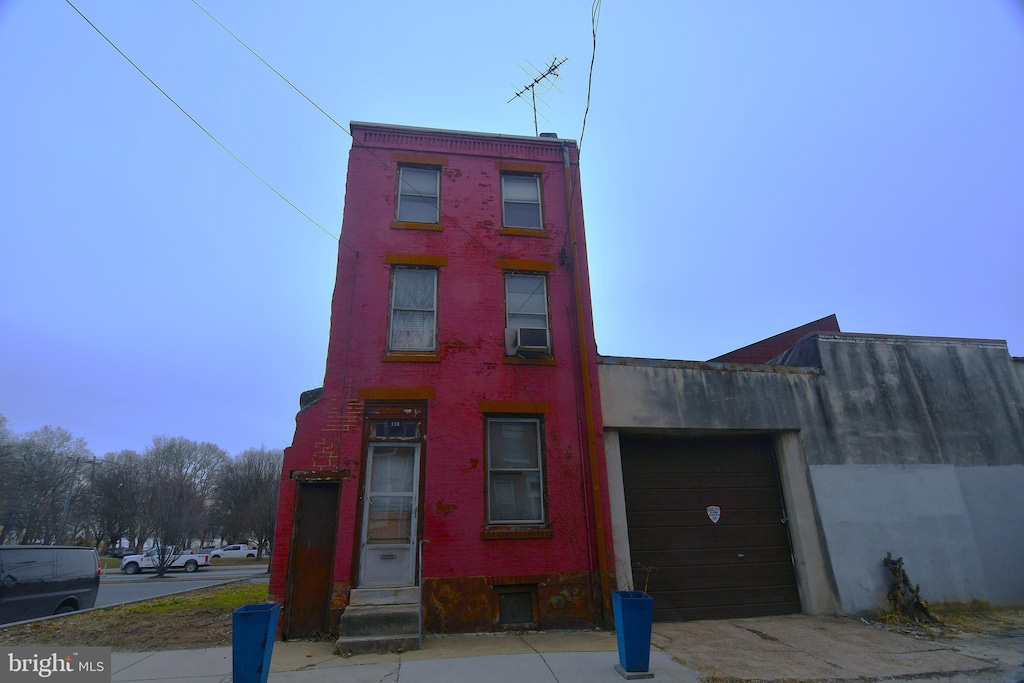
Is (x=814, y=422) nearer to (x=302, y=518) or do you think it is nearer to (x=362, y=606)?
(x=362, y=606)

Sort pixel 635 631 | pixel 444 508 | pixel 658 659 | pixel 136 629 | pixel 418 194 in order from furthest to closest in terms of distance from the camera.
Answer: pixel 418 194 < pixel 136 629 < pixel 444 508 < pixel 658 659 < pixel 635 631

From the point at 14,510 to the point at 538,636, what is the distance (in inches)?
1949

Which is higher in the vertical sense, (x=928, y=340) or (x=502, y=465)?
(x=928, y=340)

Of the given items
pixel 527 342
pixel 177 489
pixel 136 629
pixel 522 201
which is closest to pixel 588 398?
pixel 527 342

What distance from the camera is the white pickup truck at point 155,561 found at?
28.9m

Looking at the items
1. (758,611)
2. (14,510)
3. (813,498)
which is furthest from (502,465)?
(14,510)

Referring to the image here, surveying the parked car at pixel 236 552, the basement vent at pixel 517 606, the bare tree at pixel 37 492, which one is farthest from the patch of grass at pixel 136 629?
the parked car at pixel 236 552

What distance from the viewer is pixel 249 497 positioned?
178 ft

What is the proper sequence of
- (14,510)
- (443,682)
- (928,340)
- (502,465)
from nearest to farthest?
(443,682)
(502,465)
(928,340)
(14,510)

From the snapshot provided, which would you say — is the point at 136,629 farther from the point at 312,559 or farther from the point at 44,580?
the point at 312,559

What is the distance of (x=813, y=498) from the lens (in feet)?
32.4

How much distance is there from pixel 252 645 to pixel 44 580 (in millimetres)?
8559

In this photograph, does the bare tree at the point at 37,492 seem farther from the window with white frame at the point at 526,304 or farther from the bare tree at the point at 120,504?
the window with white frame at the point at 526,304

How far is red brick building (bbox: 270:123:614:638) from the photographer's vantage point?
820 centimetres
